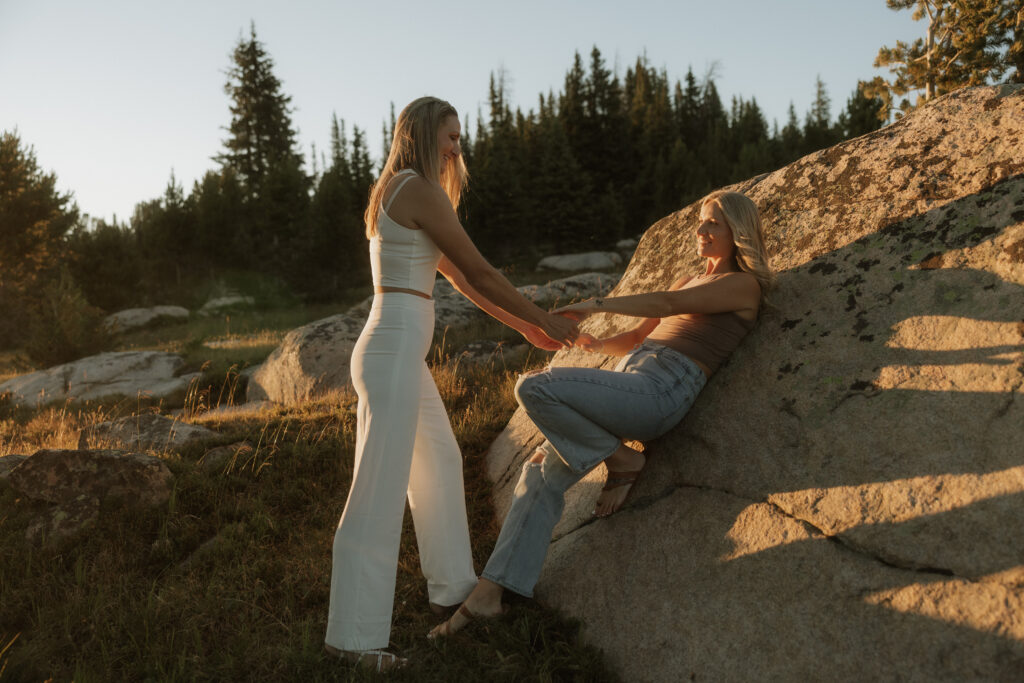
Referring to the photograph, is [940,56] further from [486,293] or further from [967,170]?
[486,293]

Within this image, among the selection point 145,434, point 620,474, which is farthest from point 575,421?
point 145,434

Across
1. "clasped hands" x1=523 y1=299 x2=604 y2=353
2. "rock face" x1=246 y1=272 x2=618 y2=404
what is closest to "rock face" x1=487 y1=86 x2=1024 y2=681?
"clasped hands" x1=523 y1=299 x2=604 y2=353

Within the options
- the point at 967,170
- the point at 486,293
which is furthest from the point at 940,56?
the point at 486,293

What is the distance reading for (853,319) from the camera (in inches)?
130

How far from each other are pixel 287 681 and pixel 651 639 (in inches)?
68.2

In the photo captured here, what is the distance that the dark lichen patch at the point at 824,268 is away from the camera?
3586 mm

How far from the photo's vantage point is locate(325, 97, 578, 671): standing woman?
3252 mm

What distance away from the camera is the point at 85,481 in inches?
194

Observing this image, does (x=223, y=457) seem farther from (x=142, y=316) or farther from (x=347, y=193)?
(x=347, y=193)

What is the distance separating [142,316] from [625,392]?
29.3 m

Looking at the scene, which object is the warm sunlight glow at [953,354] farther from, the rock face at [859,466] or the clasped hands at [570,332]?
the clasped hands at [570,332]

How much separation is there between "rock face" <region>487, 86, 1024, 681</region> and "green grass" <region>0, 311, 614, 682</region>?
1.87 ft

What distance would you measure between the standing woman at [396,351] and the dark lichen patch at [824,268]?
4.47ft

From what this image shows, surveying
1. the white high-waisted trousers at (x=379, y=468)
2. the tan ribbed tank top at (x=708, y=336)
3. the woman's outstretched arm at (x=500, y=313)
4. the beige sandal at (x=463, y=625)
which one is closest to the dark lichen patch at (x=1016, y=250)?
the tan ribbed tank top at (x=708, y=336)
